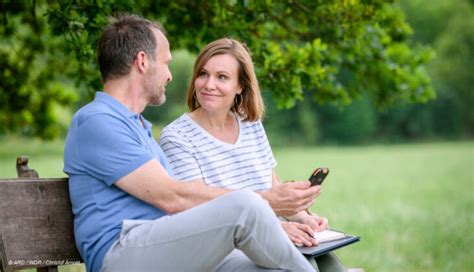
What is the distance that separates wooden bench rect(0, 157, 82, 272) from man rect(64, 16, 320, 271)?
0.15m

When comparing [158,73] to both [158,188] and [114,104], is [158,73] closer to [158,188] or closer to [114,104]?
[114,104]

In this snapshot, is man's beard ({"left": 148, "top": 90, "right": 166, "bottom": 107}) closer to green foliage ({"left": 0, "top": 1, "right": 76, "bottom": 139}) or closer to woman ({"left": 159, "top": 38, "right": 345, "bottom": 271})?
woman ({"left": 159, "top": 38, "right": 345, "bottom": 271})

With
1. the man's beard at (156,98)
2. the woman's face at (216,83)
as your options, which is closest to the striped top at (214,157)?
the woman's face at (216,83)

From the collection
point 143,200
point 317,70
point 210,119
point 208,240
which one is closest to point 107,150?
point 143,200

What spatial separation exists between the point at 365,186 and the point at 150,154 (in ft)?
55.6

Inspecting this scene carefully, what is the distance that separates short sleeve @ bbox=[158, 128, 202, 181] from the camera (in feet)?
12.1

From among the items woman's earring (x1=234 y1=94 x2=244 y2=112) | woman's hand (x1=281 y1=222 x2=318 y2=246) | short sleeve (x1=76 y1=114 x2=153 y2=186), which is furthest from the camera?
woman's earring (x1=234 y1=94 x2=244 y2=112)

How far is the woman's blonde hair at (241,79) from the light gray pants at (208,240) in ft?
4.25

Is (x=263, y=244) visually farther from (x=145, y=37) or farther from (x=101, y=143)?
(x=145, y=37)

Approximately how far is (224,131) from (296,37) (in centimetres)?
219

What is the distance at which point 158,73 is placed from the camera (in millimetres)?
3320

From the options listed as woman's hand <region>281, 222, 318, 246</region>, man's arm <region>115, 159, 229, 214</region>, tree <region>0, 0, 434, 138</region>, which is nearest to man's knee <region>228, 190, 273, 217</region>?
man's arm <region>115, 159, 229, 214</region>

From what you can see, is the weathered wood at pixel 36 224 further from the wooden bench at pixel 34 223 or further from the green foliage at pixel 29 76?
the green foliage at pixel 29 76

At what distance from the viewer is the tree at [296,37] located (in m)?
4.47
